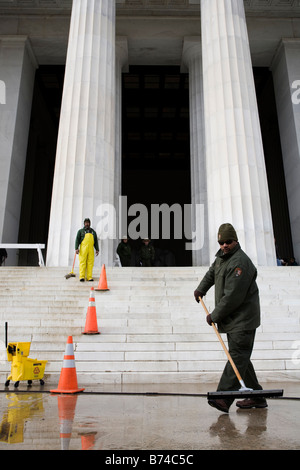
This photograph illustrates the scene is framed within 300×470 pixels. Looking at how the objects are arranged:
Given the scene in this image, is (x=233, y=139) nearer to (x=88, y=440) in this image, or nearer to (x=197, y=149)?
(x=197, y=149)

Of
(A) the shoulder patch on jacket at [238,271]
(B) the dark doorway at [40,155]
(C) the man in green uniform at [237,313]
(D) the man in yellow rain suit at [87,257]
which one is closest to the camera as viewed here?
(C) the man in green uniform at [237,313]

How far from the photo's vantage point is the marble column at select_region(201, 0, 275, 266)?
47.0 feet

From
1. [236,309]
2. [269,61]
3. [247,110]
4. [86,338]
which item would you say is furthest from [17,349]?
[269,61]

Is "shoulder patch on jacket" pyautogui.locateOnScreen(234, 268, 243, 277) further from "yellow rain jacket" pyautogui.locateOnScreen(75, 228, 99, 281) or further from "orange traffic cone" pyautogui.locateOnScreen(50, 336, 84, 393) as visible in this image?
"yellow rain jacket" pyautogui.locateOnScreen(75, 228, 99, 281)

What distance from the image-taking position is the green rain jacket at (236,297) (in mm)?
4230

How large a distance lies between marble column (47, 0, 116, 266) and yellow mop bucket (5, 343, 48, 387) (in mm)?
8433

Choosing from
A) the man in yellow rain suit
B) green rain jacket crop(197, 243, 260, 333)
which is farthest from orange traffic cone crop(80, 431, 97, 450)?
the man in yellow rain suit

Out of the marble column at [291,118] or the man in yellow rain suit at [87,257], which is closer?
the man in yellow rain suit at [87,257]

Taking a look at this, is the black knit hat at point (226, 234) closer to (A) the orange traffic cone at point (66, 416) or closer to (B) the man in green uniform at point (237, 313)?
(B) the man in green uniform at point (237, 313)

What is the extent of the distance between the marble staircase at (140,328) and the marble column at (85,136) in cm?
382

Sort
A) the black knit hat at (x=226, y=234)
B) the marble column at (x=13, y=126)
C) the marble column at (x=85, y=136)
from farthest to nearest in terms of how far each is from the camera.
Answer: the marble column at (x=13, y=126)
the marble column at (x=85, y=136)
the black knit hat at (x=226, y=234)

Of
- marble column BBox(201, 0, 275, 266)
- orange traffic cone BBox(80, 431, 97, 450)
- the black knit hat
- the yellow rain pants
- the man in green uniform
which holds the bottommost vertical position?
orange traffic cone BBox(80, 431, 97, 450)

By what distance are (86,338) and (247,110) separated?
12014 millimetres

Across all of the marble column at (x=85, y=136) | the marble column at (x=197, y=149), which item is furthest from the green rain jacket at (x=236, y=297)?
the marble column at (x=197, y=149)
